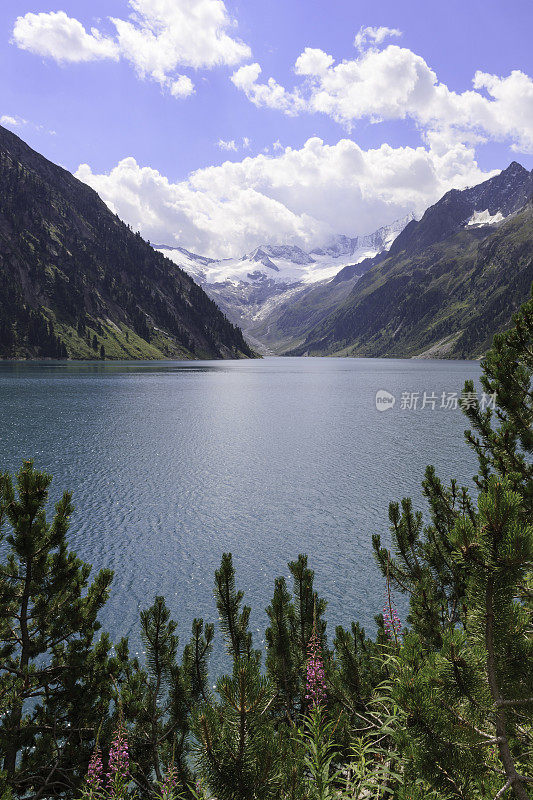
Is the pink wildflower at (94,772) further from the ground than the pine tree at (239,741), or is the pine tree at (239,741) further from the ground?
the pine tree at (239,741)

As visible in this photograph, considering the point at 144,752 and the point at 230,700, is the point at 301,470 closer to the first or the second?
the point at 144,752

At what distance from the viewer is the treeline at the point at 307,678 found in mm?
2883

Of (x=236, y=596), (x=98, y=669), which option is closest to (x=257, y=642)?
(x=236, y=596)

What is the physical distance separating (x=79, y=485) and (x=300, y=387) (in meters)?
96.1

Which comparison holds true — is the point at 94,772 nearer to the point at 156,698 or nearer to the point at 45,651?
the point at 45,651

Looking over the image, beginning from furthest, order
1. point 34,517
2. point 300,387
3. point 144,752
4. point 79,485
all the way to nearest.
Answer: point 300,387
point 79,485
point 144,752
point 34,517

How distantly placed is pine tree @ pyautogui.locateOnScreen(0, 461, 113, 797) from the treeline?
0.10 ft

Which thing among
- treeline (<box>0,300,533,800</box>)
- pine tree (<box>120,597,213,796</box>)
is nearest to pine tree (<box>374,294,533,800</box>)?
treeline (<box>0,300,533,800</box>)

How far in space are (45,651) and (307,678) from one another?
523 centimetres

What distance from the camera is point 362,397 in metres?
103

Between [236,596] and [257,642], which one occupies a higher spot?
[236,596]

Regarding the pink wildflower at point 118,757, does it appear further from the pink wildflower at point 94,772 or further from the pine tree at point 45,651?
the pine tree at point 45,651

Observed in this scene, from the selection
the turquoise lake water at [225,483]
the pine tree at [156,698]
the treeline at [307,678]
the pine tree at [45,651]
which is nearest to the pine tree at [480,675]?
the treeline at [307,678]

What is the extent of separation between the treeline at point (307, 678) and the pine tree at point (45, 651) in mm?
31
